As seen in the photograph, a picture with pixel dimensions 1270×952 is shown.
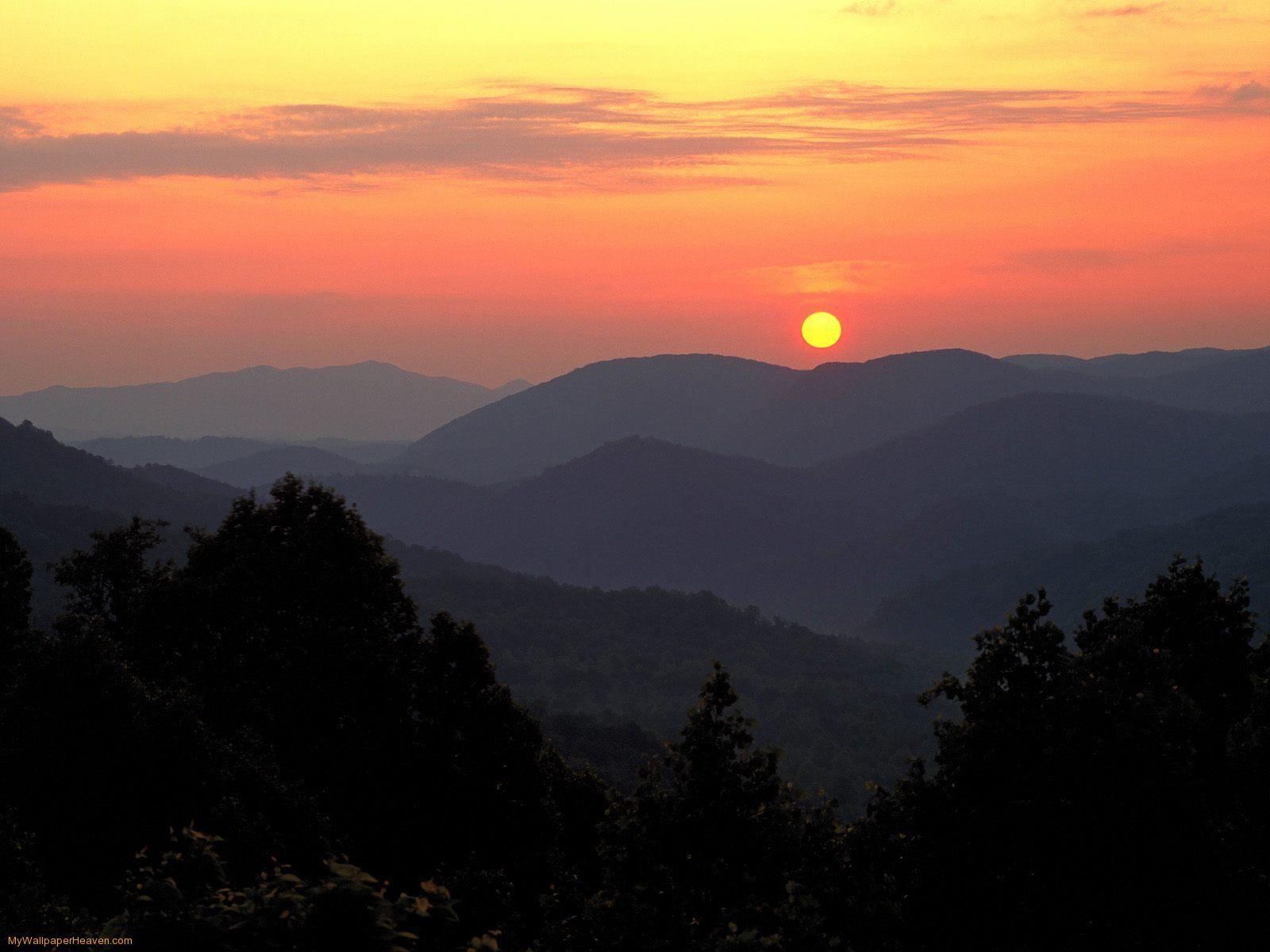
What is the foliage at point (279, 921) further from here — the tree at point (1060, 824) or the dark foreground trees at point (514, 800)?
the tree at point (1060, 824)

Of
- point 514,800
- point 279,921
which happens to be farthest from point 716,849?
point 514,800

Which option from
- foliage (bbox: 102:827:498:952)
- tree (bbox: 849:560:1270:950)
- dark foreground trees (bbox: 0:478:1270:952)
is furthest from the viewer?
tree (bbox: 849:560:1270:950)

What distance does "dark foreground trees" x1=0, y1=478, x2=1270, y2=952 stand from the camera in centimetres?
1845

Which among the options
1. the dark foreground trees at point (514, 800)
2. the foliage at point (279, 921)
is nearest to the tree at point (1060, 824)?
the dark foreground trees at point (514, 800)

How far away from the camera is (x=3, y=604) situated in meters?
37.8

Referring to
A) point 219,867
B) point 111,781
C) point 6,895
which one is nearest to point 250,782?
point 111,781

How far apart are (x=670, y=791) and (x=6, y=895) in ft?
37.3

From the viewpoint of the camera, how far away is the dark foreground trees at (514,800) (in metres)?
18.5

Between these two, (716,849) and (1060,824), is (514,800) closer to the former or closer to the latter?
(716,849)

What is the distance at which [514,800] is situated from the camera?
32.0 metres

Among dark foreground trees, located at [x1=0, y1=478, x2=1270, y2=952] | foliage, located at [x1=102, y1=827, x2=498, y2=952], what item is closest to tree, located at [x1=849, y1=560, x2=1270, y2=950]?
dark foreground trees, located at [x1=0, y1=478, x2=1270, y2=952]

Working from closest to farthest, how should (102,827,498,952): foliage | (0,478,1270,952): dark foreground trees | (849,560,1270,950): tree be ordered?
(102,827,498,952): foliage → (0,478,1270,952): dark foreground trees → (849,560,1270,950): tree

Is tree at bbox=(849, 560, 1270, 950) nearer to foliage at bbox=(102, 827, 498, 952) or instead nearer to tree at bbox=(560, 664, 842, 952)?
tree at bbox=(560, 664, 842, 952)

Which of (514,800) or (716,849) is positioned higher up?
(716,849)
